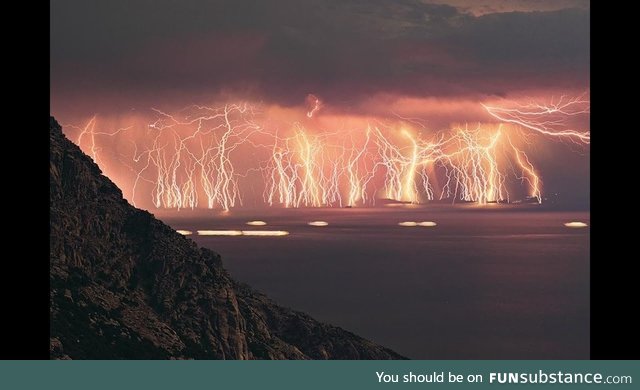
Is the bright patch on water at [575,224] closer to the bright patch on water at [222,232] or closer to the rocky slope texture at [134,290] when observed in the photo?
the bright patch on water at [222,232]

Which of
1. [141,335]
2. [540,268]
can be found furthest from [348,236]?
[141,335]

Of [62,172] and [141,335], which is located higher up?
[62,172]

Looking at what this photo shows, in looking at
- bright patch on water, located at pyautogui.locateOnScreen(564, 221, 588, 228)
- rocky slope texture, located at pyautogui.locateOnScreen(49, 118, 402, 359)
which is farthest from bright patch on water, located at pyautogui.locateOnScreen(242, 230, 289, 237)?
bright patch on water, located at pyautogui.locateOnScreen(564, 221, 588, 228)

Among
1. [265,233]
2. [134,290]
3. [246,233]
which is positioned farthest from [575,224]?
[134,290]

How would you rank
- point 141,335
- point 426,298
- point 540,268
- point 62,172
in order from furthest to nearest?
point 540,268 → point 426,298 → point 62,172 → point 141,335
